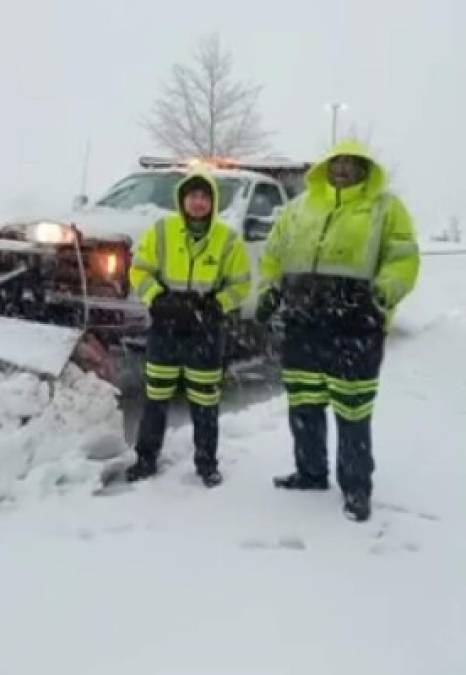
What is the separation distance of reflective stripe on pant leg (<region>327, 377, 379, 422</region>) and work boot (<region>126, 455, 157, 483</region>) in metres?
1.09

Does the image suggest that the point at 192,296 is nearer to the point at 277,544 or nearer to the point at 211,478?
the point at 211,478

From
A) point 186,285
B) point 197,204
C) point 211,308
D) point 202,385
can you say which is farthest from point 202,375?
point 197,204

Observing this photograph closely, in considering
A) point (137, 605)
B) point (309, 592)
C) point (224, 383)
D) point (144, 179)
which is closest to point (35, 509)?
point (137, 605)

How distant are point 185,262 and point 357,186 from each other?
3.06 ft

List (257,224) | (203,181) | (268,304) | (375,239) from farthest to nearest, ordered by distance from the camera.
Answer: (257,224), (203,181), (268,304), (375,239)

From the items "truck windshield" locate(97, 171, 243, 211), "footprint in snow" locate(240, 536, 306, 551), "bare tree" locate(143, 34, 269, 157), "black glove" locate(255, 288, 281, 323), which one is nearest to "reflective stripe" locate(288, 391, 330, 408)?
"black glove" locate(255, 288, 281, 323)

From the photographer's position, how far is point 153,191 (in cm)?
1012

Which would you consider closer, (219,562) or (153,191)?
(219,562)

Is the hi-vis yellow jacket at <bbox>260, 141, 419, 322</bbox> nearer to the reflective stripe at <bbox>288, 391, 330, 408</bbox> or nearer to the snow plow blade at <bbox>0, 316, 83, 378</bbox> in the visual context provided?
the reflective stripe at <bbox>288, 391, 330, 408</bbox>

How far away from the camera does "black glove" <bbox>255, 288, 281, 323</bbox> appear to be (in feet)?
17.6

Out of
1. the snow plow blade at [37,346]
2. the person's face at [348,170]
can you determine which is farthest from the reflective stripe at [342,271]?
the snow plow blade at [37,346]

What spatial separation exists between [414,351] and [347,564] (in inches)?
268

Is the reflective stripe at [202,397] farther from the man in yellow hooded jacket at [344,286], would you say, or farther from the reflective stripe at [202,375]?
the man in yellow hooded jacket at [344,286]

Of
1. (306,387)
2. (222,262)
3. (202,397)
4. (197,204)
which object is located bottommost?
(202,397)
